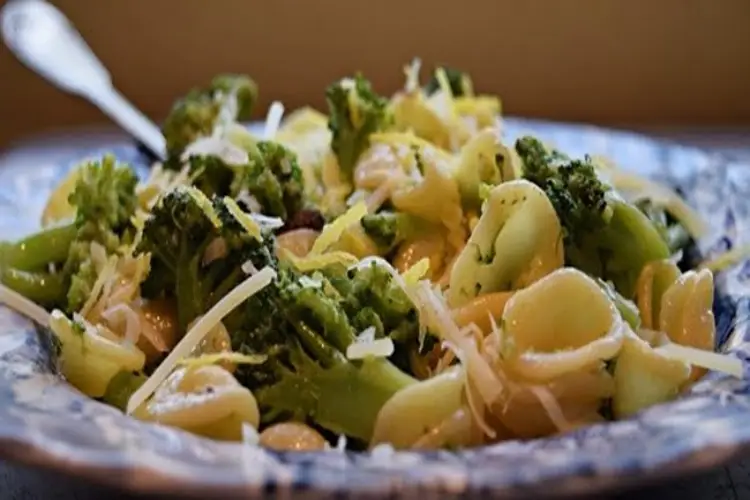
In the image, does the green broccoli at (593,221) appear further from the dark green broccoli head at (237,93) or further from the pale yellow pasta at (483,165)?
the dark green broccoli head at (237,93)

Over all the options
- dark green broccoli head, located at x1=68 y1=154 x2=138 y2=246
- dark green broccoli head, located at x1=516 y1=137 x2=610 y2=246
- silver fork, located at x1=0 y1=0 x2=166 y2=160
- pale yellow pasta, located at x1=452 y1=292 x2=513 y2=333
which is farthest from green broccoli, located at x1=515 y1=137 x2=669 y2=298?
silver fork, located at x1=0 y1=0 x2=166 y2=160

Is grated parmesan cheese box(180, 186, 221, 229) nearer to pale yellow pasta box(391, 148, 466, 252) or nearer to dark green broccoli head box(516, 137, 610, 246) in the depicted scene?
pale yellow pasta box(391, 148, 466, 252)

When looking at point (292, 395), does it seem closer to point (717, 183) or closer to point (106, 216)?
point (106, 216)

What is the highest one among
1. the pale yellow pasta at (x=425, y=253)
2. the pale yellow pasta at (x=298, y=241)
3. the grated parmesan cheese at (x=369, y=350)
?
the pale yellow pasta at (x=298, y=241)

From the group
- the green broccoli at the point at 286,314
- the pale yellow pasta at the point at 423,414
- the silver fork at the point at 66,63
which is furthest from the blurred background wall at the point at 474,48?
the pale yellow pasta at the point at 423,414

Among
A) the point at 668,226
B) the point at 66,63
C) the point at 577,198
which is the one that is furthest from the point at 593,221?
the point at 66,63

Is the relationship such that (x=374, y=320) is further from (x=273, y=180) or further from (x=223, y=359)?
(x=273, y=180)
